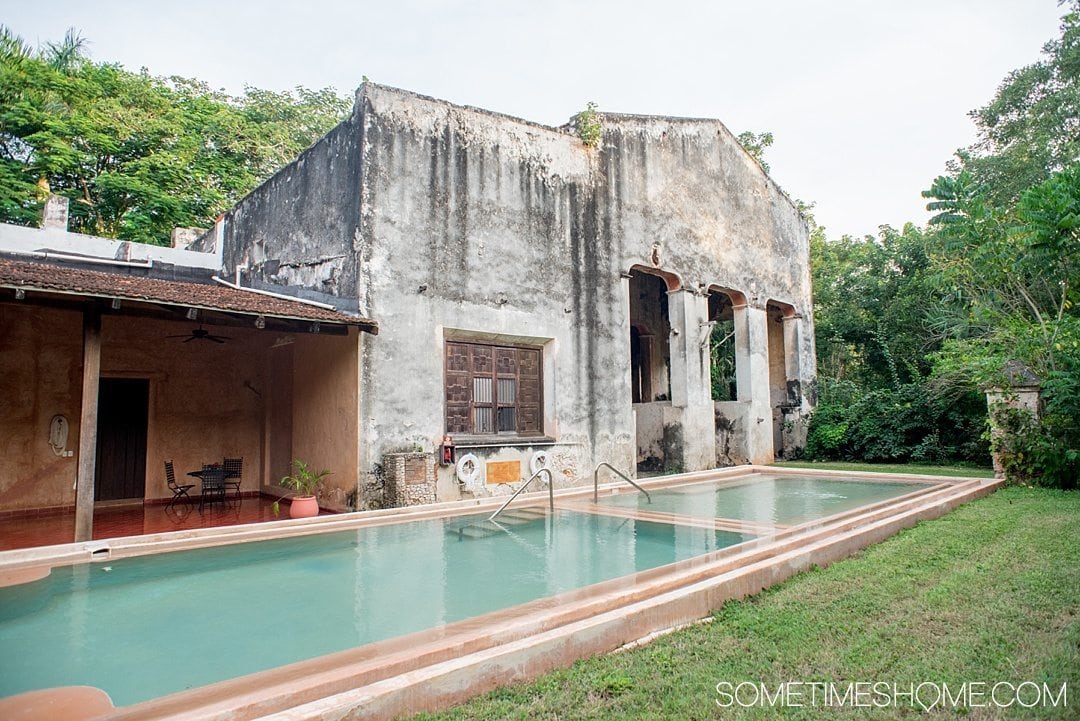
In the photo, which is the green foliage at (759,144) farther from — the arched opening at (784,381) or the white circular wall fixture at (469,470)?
the white circular wall fixture at (469,470)

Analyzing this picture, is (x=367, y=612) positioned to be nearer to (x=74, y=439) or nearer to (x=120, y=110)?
(x=74, y=439)

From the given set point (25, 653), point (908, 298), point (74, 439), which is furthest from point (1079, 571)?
point (908, 298)

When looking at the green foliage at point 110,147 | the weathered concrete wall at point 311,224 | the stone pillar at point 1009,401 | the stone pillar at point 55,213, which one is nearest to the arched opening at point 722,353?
the stone pillar at point 1009,401

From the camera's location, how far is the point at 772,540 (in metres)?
5.32

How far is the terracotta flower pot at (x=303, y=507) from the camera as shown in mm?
7891

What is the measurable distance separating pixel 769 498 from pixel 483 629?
6.31 m

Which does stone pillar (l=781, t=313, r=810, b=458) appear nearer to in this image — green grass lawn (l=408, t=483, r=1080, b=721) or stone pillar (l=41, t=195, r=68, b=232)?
green grass lawn (l=408, t=483, r=1080, b=721)

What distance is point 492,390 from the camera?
32.6ft

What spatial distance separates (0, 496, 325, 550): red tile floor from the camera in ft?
23.1

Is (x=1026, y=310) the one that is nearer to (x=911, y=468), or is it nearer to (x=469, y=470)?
(x=911, y=468)

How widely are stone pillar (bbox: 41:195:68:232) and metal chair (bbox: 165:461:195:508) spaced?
5.55 metres

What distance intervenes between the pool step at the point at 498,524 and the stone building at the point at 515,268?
1.62 meters

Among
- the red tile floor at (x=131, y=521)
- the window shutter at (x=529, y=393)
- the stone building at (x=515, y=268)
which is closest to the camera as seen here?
the red tile floor at (x=131, y=521)

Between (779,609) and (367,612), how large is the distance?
2557 mm
